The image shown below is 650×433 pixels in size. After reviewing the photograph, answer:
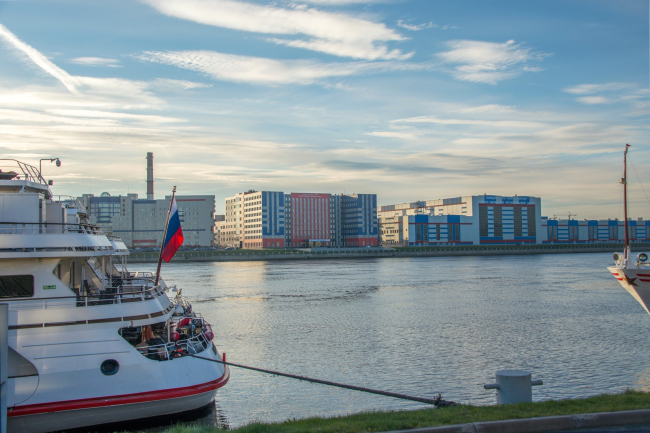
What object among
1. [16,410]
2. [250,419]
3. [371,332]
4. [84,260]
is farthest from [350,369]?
[16,410]

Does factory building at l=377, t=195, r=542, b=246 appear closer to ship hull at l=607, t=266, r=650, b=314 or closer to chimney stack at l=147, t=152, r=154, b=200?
chimney stack at l=147, t=152, r=154, b=200

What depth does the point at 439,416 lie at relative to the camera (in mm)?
10023

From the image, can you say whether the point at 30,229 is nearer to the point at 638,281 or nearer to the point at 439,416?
the point at 439,416

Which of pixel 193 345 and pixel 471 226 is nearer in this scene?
pixel 193 345

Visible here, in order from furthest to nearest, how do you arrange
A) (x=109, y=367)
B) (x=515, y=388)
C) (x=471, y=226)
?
(x=471, y=226) → (x=109, y=367) → (x=515, y=388)

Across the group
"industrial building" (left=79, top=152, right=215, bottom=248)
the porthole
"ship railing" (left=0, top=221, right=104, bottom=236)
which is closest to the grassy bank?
the porthole

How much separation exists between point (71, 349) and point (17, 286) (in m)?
2.48

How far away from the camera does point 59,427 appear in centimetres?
1370

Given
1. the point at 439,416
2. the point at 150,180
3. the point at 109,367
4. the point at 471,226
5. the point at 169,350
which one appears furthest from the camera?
the point at 471,226

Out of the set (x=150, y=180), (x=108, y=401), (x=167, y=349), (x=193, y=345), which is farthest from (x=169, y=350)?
(x=150, y=180)

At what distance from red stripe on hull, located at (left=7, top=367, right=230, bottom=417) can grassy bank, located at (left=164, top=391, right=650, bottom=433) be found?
13.5ft

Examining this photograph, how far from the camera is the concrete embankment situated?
148 m

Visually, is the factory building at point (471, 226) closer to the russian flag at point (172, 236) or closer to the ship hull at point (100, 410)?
the russian flag at point (172, 236)

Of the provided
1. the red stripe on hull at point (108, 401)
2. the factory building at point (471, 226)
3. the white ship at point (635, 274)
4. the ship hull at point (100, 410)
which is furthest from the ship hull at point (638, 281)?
the factory building at point (471, 226)
